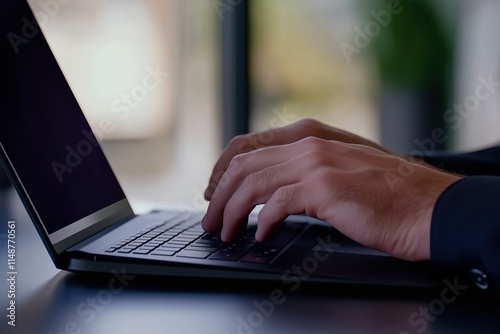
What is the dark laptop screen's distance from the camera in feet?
2.21

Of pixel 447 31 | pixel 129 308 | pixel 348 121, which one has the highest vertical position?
pixel 129 308

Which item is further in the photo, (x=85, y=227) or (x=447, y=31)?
(x=447, y=31)

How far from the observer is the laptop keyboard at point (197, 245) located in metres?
0.62

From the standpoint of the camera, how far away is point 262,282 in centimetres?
58

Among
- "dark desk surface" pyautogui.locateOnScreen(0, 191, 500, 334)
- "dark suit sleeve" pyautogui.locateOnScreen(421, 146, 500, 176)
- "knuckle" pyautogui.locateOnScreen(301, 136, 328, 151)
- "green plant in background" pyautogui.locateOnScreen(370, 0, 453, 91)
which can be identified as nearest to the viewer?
"dark desk surface" pyautogui.locateOnScreen(0, 191, 500, 334)

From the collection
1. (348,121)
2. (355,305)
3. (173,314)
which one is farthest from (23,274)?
(348,121)

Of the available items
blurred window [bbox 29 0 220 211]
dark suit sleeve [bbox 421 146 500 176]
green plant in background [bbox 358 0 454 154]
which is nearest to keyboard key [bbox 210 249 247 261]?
dark suit sleeve [bbox 421 146 500 176]

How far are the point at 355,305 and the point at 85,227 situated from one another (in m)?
0.36

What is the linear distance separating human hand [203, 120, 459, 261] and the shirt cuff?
2cm

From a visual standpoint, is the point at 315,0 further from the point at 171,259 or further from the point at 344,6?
the point at 171,259

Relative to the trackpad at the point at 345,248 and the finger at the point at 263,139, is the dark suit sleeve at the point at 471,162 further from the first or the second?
the trackpad at the point at 345,248

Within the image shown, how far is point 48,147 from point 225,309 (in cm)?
35

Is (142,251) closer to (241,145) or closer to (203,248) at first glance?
(203,248)

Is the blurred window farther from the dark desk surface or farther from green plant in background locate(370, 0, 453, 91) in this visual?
the dark desk surface
